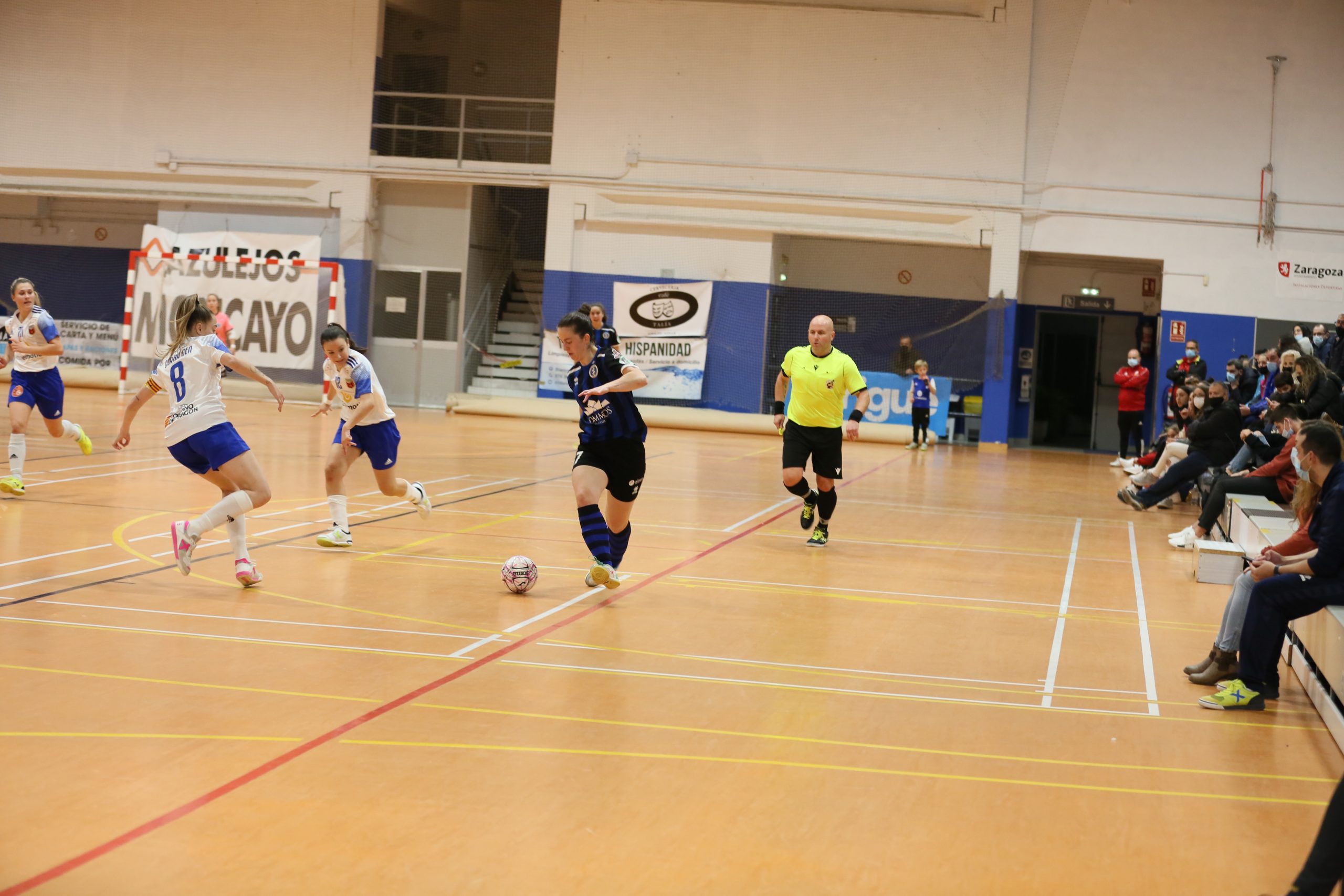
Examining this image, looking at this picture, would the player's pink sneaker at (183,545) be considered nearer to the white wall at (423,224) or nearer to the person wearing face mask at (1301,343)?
the person wearing face mask at (1301,343)

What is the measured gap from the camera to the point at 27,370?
1131cm

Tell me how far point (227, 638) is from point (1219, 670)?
203 inches

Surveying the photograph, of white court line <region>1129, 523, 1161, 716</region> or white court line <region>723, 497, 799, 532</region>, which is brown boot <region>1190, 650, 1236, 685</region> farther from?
white court line <region>723, 497, 799, 532</region>

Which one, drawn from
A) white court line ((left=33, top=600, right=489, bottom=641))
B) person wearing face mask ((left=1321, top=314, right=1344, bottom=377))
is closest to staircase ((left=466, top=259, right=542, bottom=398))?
person wearing face mask ((left=1321, top=314, right=1344, bottom=377))

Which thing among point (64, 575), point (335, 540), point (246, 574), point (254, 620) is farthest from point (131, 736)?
point (335, 540)

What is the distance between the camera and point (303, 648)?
621 cm

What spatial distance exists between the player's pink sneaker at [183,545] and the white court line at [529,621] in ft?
7.06

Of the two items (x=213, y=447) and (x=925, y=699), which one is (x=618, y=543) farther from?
(x=925, y=699)

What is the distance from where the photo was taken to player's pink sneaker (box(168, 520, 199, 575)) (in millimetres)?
7512

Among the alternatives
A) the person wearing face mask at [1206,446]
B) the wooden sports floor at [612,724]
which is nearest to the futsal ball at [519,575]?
the wooden sports floor at [612,724]

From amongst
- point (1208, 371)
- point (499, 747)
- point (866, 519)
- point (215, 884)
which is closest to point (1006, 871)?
point (499, 747)

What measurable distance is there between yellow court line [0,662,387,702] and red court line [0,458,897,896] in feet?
0.84

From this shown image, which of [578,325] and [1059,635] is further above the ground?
[578,325]

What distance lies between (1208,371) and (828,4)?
445 inches
